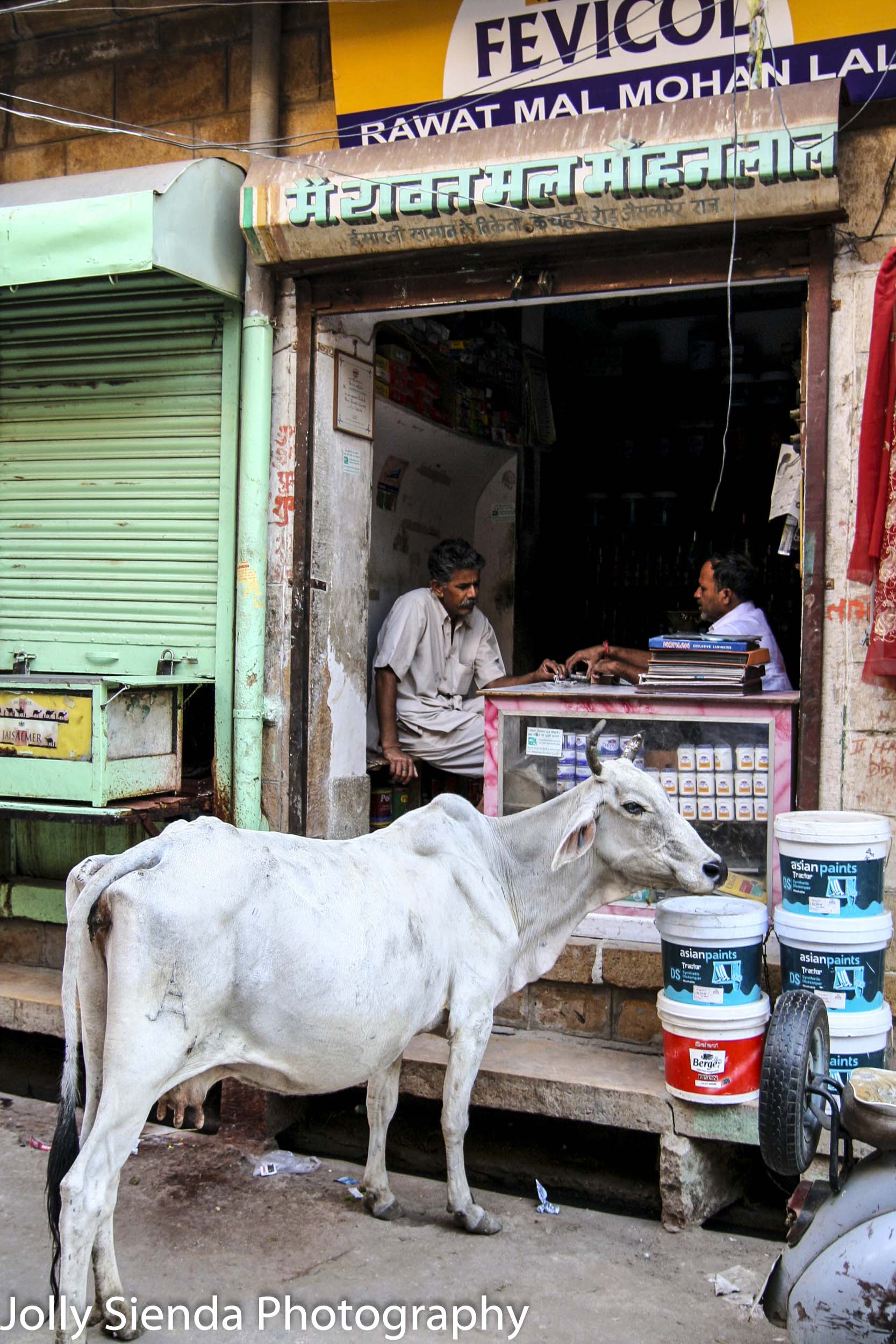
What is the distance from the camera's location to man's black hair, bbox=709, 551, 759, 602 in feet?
19.2

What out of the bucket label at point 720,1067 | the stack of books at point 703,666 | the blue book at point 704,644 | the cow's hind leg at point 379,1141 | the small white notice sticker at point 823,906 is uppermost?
the blue book at point 704,644

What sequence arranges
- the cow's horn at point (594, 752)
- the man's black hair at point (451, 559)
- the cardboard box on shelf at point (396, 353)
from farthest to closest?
the man's black hair at point (451, 559) → the cardboard box on shelf at point (396, 353) → the cow's horn at point (594, 752)

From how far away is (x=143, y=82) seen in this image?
225 inches

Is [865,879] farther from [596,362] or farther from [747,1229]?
[596,362]

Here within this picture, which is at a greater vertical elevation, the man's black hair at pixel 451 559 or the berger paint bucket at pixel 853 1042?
the man's black hair at pixel 451 559

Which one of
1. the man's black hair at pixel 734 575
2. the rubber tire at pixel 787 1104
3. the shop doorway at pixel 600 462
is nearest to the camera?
the rubber tire at pixel 787 1104

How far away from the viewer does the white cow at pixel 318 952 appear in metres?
3.07

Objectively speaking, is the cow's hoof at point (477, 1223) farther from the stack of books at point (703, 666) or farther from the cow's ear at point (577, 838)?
the stack of books at point (703, 666)

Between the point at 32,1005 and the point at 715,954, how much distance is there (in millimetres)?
2984

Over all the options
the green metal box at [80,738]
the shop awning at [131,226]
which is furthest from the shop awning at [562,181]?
the green metal box at [80,738]

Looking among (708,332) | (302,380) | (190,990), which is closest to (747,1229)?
(190,990)

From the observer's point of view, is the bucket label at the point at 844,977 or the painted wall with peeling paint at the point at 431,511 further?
the painted wall with peeling paint at the point at 431,511

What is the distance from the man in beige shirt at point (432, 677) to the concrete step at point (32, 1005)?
6.27 feet

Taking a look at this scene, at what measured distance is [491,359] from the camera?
7.36 meters
